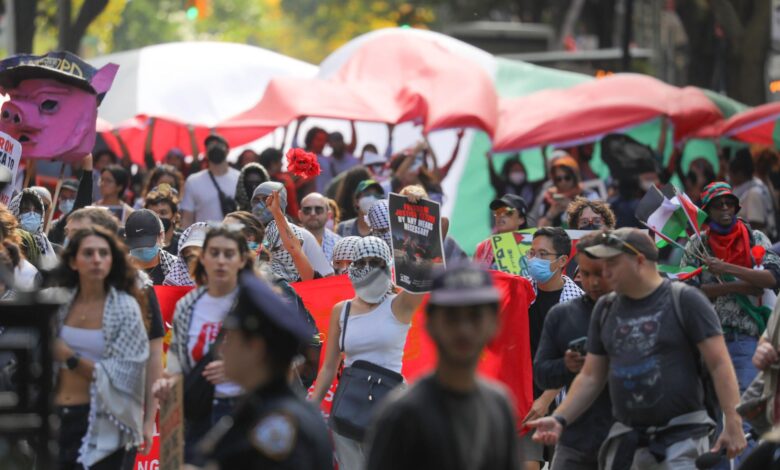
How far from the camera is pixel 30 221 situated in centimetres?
1086

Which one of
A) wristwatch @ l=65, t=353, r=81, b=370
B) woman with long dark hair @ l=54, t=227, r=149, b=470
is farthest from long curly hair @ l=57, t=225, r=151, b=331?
wristwatch @ l=65, t=353, r=81, b=370

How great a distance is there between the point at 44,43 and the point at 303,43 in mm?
24044

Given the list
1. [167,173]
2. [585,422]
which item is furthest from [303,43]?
[585,422]

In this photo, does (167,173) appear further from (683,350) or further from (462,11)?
(462,11)

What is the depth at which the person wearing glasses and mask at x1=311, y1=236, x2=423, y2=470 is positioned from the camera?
342 inches

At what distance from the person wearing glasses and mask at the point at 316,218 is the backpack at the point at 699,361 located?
4.43m

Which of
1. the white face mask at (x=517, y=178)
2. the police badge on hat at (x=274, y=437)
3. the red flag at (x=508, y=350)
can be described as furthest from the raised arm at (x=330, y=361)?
the white face mask at (x=517, y=178)

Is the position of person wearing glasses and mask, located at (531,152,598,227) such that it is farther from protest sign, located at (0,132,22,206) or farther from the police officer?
the police officer

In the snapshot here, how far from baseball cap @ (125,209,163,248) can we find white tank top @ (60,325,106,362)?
2347 millimetres

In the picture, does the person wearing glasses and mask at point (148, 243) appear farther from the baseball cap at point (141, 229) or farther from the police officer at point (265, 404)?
the police officer at point (265, 404)

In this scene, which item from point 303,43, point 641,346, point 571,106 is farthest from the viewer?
point 303,43

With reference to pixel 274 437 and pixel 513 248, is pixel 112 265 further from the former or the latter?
pixel 513 248

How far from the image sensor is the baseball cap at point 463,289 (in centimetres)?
479

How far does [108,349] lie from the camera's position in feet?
24.3
